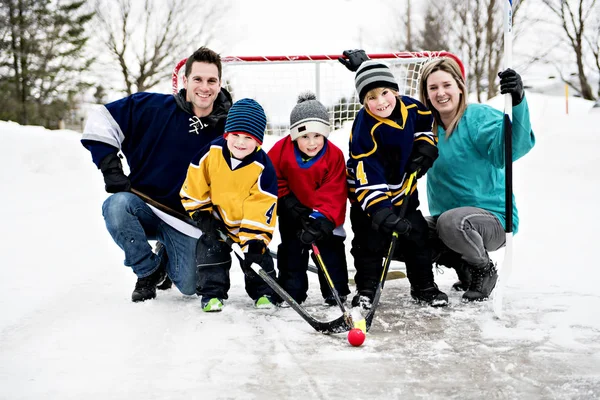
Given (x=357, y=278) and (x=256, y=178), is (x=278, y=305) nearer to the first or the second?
(x=357, y=278)

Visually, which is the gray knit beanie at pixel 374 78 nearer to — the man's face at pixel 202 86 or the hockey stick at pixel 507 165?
the hockey stick at pixel 507 165

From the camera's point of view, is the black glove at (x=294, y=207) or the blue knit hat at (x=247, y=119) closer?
the blue knit hat at (x=247, y=119)

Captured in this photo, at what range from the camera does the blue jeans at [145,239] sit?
296 centimetres

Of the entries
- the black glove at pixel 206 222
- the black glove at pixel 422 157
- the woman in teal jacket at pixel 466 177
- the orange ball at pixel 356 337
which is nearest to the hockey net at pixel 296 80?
the woman in teal jacket at pixel 466 177

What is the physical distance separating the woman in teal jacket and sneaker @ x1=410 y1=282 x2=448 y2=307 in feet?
0.58

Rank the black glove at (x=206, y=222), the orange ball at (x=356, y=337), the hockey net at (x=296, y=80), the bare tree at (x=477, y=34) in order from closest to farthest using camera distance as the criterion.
→ the orange ball at (x=356, y=337) → the black glove at (x=206, y=222) → the hockey net at (x=296, y=80) → the bare tree at (x=477, y=34)

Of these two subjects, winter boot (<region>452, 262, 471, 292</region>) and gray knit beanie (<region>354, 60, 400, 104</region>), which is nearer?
gray knit beanie (<region>354, 60, 400, 104</region>)

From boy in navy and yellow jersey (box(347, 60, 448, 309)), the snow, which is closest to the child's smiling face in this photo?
boy in navy and yellow jersey (box(347, 60, 448, 309))

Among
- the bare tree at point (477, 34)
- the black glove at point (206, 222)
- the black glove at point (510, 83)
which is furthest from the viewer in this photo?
the bare tree at point (477, 34)

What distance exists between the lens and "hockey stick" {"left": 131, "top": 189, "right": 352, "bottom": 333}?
243 centimetres

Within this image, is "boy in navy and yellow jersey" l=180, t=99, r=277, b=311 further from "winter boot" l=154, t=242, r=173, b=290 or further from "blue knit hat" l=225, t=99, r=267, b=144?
"winter boot" l=154, t=242, r=173, b=290

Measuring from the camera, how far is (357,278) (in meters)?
3.00

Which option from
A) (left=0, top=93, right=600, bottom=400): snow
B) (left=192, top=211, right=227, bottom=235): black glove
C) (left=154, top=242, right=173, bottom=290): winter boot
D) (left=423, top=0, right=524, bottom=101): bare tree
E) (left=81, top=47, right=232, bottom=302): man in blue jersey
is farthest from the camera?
(left=423, top=0, right=524, bottom=101): bare tree

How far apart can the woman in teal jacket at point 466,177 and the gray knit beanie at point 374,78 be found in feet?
1.28
